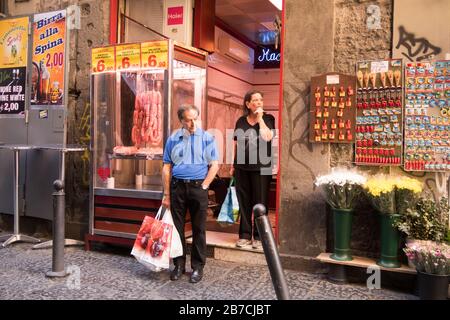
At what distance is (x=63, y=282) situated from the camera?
16.2ft

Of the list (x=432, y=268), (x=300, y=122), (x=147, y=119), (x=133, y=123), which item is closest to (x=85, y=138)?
(x=133, y=123)

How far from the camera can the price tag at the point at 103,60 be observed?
6.22 m

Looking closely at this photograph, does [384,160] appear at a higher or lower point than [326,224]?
higher

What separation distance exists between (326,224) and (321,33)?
2.22 m

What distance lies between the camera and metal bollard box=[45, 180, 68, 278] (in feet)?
16.4

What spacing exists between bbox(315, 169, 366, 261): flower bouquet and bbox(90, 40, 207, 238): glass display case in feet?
6.98

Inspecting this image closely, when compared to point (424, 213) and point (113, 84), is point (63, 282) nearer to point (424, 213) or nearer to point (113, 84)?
point (113, 84)

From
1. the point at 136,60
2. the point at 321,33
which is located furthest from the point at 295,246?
the point at 136,60

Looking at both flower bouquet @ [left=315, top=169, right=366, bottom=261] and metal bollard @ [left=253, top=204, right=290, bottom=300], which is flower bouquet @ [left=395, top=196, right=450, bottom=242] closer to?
flower bouquet @ [left=315, top=169, right=366, bottom=261]

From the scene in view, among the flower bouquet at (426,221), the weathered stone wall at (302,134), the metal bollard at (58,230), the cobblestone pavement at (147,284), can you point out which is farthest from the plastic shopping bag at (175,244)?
the flower bouquet at (426,221)

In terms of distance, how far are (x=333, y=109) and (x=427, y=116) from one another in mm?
993

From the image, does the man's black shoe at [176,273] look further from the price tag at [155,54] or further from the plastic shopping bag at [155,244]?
the price tag at [155,54]

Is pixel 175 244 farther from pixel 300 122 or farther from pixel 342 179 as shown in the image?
pixel 300 122

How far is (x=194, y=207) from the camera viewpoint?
16.4 feet
